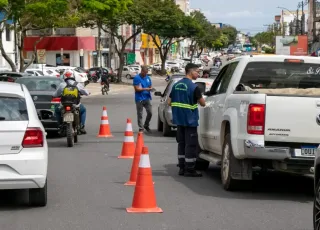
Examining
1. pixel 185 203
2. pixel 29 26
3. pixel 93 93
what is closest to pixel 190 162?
pixel 185 203

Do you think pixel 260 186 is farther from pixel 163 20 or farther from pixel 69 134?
pixel 163 20

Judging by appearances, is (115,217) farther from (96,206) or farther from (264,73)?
(264,73)

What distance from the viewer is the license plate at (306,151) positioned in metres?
10.4

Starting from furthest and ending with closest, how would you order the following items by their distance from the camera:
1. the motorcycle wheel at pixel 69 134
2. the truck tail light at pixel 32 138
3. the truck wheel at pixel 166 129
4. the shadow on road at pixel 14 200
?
the truck wheel at pixel 166 129 → the motorcycle wheel at pixel 69 134 → the shadow on road at pixel 14 200 → the truck tail light at pixel 32 138

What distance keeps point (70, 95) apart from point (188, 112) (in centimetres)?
635

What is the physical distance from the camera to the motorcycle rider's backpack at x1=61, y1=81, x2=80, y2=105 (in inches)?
722

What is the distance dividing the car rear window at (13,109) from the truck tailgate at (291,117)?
124 inches

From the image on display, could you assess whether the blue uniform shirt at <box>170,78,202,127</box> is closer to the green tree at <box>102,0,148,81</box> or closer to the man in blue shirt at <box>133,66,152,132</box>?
the man in blue shirt at <box>133,66,152,132</box>

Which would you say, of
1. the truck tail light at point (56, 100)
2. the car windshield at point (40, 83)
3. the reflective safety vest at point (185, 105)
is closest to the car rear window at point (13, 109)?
the reflective safety vest at point (185, 105)

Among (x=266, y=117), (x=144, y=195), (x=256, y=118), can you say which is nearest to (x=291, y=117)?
(x=266, y=117)

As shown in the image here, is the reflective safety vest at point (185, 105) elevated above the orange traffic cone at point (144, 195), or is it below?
above

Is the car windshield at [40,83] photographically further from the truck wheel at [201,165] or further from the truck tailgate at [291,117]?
the truck tailgate at [291,117]

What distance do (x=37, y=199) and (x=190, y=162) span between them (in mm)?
3685

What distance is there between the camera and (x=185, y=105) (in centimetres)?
1264
